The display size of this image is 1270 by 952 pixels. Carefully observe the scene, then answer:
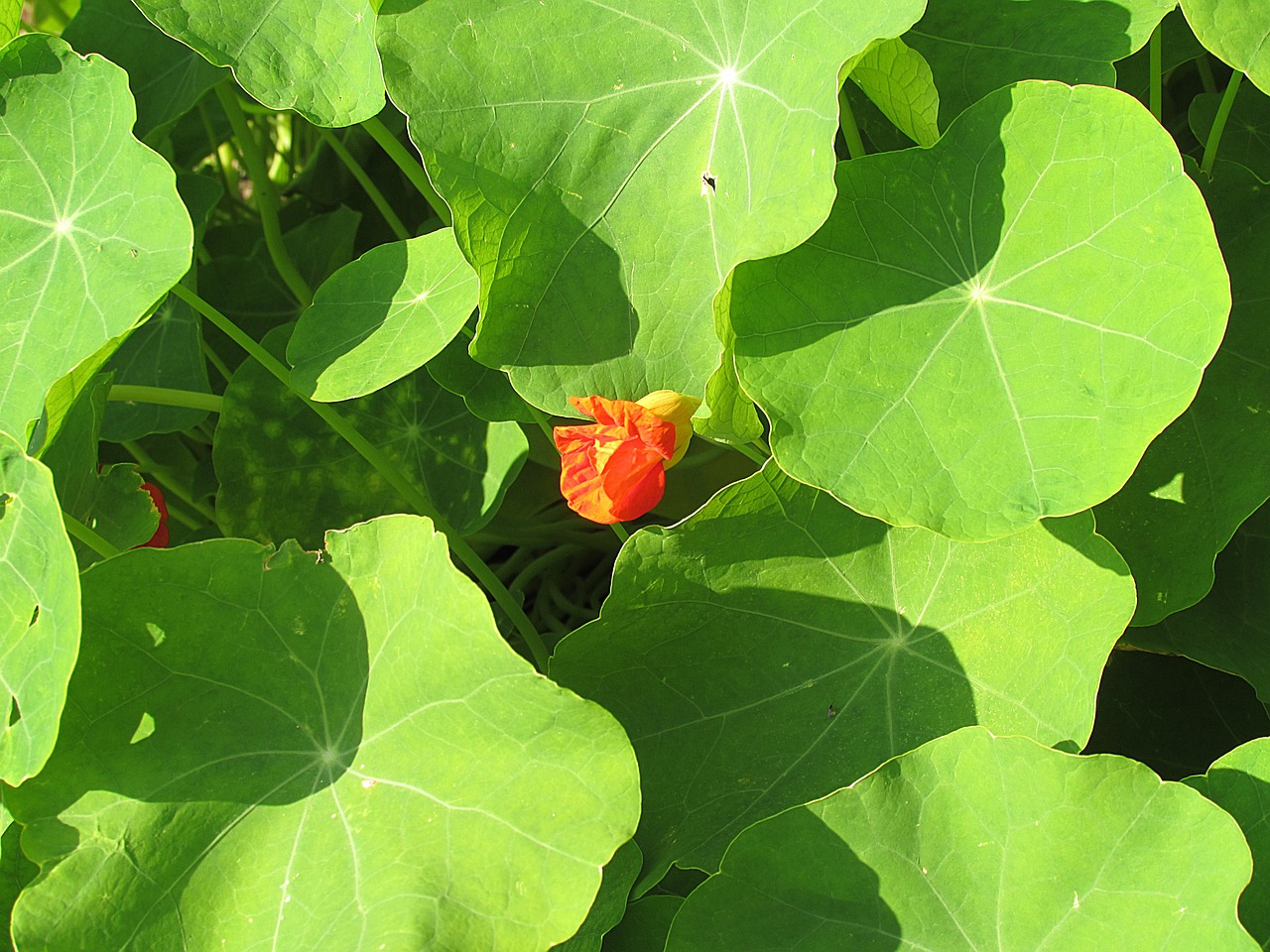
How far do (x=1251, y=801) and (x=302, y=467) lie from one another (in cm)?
149

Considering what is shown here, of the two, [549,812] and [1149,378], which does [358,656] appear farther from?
[1149,378]

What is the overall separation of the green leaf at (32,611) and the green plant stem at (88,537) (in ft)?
0.41

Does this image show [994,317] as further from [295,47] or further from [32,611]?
[32,611]

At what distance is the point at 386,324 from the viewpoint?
1537mm

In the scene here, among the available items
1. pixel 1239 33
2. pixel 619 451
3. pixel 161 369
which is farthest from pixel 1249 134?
pixel 161 369

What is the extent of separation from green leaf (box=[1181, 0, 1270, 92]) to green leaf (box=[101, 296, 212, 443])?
62.7 inches

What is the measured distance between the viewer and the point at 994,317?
1220 mm

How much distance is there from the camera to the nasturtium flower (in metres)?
1.24

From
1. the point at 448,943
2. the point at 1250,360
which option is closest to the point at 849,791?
the point at 448,943

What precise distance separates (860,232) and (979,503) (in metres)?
0.35

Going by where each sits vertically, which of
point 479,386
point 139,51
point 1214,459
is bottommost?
point 479,386

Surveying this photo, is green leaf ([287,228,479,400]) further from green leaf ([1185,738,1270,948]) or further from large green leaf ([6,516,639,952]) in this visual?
green leaf ([1185,738,1270,948])

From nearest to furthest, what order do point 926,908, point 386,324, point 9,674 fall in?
point 926,908 < point 9,674 < point 386,324

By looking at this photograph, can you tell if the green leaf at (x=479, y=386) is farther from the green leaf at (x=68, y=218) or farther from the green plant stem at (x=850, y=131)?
the green plant stem at (x=850, y=131)
